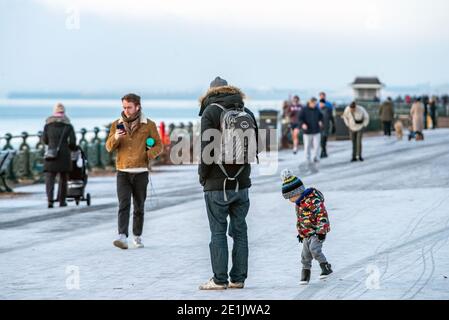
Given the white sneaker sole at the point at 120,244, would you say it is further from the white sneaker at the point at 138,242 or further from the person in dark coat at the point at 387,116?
the person in dark coat at the point at 387,116

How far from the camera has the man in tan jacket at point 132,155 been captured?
576 inches

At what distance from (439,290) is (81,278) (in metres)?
3.46

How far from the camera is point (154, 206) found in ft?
68.0

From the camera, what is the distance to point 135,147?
14.7m

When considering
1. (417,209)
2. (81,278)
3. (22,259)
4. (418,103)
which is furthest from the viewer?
(418,103)

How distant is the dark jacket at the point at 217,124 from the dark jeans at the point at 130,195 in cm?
369

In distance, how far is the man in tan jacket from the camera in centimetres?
1464

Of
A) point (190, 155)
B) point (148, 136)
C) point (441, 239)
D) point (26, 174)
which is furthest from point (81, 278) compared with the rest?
point (190, 155)

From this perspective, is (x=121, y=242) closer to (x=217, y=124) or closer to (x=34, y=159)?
(x=217, y=124)

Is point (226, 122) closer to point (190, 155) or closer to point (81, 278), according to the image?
point (81, 278)

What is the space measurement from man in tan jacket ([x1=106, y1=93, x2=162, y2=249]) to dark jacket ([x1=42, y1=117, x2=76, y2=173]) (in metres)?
5.80

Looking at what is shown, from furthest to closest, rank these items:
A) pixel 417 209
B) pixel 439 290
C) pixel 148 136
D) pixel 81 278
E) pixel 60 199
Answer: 1. pixel 60 199
2. pixel 417 209
3. pixel 148 136
4. pixel 81 278
5. pixel 439 290

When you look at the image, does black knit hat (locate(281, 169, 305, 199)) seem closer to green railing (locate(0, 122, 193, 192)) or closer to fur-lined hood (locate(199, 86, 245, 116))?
fur-lined hood (locate(199, 86, 245, 116))

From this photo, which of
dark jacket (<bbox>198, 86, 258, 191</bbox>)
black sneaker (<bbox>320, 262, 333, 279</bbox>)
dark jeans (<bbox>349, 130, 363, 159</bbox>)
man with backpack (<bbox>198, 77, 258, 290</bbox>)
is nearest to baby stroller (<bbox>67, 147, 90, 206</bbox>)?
black sneaker (<bbox>320, 262, 333, 279</bbox>)
